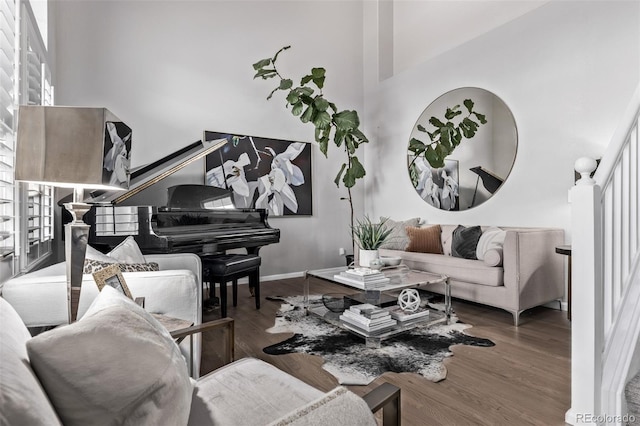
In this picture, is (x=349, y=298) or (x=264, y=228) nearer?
(x=349, y=298)

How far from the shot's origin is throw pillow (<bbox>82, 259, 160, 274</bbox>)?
5.42ft

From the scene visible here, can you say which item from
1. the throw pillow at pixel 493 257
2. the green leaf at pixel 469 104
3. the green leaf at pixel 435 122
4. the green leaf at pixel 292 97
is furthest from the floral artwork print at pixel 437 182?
the green leaf at pixel 292 97

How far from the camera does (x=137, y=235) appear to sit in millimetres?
2838

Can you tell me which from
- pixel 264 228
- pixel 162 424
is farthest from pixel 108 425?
pixel 264 228

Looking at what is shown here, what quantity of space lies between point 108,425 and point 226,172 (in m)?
3.99

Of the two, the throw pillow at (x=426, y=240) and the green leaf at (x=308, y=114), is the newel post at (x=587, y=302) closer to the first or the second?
the throw pillow at (x=426, y=240)

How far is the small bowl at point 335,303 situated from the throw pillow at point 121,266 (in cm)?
161

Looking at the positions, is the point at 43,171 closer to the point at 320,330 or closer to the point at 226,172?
the point at 320,330

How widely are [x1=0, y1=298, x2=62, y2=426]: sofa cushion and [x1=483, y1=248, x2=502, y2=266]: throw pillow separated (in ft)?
10.6

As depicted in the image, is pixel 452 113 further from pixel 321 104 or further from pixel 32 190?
pixel 32 190

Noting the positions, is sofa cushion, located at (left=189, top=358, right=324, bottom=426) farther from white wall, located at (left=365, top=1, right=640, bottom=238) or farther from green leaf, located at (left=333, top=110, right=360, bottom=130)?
green leaf, located at (left=333, top=110, right=360, bottom=130)

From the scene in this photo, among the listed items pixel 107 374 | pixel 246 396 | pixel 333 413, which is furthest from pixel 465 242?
pixel 107 374

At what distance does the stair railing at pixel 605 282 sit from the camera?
1.46 metres

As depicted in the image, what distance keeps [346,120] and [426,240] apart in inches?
70.4
